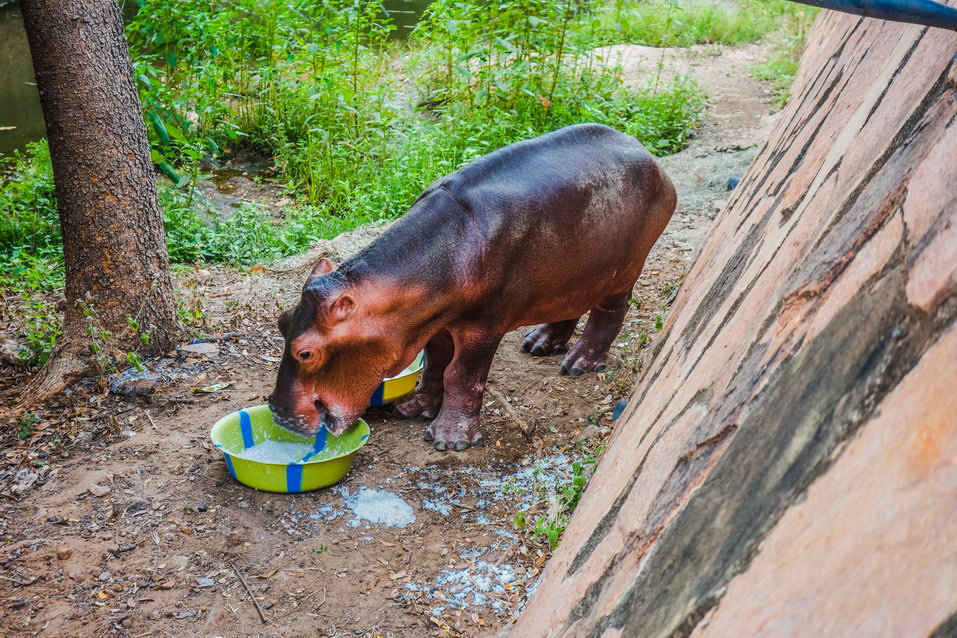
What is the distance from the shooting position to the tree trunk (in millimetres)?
4238

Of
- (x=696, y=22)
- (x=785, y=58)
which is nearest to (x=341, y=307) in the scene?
(x=785, y=58)

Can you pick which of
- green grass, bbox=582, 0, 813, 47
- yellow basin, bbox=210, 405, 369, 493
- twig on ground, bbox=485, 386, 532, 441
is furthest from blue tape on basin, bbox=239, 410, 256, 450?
green grass, bbox=582, 0, 813, 47

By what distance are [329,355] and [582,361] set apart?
183 cm

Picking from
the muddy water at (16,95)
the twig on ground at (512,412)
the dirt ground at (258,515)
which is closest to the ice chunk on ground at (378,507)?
the dirt ground at (258,515)

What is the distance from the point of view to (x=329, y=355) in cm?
366

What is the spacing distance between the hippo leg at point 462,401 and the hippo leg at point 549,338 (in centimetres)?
98

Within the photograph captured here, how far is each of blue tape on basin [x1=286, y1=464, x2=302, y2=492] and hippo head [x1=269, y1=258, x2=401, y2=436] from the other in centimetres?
15

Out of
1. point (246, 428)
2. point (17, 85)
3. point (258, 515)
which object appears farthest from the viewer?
point (17, 85)

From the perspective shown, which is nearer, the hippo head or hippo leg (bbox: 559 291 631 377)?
the hippo head

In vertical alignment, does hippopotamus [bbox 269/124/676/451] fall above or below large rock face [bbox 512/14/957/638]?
below

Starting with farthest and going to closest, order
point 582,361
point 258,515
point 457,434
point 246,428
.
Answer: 1. point 582,361
2. point 457,434
3. point 246,428
4. point 258,515

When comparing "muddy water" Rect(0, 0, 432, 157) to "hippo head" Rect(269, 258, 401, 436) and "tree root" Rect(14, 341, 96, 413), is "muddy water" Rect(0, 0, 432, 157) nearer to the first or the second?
"tree root" Rect(14, 341, 96, 413)

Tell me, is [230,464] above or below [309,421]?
below

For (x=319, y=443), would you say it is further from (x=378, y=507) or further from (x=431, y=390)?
(x=431, y=390)
